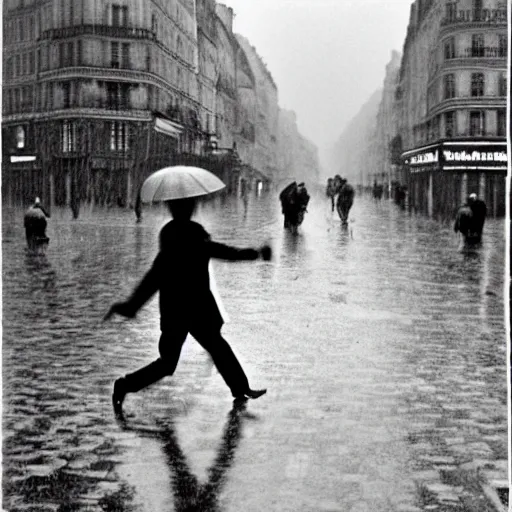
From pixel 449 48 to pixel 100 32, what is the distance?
2855 millimetres

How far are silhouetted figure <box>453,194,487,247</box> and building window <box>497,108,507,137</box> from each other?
51 centimetres

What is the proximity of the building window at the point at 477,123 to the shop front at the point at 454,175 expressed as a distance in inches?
3.2

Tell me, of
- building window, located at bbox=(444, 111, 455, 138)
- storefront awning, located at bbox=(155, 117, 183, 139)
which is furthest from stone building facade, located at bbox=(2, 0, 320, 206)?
building window, located at bbox=(444, 111, 455, 138)

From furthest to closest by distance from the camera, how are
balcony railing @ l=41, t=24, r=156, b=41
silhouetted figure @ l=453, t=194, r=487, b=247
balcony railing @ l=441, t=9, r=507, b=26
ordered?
balcony railing @ l=41, t=24, r=156, b=41 < silhouetted figure @ l=453, t=194, r=487, b=247 < balcony railing @ l=441, t=9, r=507, b=26

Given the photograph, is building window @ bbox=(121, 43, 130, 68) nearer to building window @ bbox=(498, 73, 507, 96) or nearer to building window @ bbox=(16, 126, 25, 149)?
building window @ bbox=(16, 126, 25, 149)

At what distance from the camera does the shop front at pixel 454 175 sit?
6395 mm

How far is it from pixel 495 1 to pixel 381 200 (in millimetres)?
2263

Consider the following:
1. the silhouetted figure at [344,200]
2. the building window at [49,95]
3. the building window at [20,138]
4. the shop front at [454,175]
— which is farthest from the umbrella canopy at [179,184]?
the silhouetted figure at [344,200]

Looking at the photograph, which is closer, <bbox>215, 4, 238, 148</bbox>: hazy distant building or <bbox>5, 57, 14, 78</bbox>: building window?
<bbox>5, 57, 14, 78</bbox>: building window

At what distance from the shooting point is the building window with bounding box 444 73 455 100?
7.61 m

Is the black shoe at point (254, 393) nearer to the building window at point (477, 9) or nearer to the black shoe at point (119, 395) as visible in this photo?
the black shoe at point (119, 395)

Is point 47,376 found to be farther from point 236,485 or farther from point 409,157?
point 409,157

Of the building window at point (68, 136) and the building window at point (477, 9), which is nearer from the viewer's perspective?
the building window at point (477, 9)

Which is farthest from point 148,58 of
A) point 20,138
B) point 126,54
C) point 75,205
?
point 20,138
